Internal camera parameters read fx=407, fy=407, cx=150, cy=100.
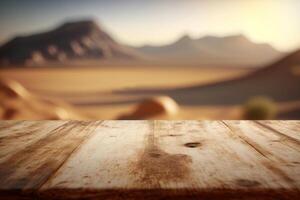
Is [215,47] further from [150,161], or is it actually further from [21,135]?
[150,161]

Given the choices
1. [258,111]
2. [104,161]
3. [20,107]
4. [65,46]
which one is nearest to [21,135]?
[104,161]

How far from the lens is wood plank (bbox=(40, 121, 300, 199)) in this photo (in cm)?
67

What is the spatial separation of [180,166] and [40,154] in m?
0.34

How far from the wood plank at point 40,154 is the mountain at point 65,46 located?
6627 cm

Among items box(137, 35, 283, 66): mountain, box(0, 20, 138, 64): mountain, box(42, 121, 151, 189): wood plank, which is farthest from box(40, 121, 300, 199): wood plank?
box(137, 35, 283, 66): mountain

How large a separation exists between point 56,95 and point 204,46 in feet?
300

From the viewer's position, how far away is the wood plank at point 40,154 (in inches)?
28.7

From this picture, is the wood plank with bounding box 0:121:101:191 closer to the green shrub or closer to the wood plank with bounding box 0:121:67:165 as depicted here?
the wood plank with bounding box 0:121:67:165

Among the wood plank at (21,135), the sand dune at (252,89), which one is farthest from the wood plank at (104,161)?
the sand dune at (252,89)

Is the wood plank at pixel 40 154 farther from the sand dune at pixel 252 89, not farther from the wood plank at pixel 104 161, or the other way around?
the sand dune at pixel 252 89

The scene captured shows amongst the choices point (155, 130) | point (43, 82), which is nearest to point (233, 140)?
point (155, 130)

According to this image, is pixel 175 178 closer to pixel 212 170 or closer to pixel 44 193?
pixel 212 170

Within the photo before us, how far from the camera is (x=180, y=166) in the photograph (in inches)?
32.4

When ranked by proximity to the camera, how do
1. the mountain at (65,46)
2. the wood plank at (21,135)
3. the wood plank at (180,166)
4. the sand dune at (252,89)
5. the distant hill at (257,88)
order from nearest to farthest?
the wood plank at (180,166), the wood plank at (21,135), the sand dune at (252,89), the distant hill at (257,88), the mountain at (65,46)
